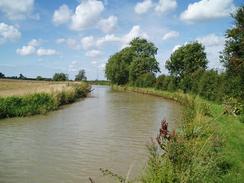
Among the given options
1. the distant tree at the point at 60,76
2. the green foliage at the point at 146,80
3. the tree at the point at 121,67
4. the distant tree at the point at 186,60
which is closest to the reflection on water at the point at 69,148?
the distant tree at the point at 186,60

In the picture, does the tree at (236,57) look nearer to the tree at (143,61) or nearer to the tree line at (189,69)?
the tree line at (189,69)

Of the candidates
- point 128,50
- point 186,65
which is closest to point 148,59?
point 128,50

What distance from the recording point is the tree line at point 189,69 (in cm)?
2021

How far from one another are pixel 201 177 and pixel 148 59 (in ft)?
224

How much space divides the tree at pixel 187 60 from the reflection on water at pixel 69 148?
33183mm

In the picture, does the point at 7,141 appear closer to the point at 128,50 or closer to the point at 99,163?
the point at 99,163

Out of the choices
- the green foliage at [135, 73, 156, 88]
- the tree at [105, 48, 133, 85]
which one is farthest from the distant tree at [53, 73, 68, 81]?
the green foliage at [135, 73, 156, 88]

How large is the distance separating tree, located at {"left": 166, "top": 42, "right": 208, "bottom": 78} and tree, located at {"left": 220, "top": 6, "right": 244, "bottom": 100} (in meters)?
29.3

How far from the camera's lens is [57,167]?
10844 mm

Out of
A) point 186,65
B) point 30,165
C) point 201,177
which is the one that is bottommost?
point 30,165

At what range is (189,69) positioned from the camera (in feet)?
173

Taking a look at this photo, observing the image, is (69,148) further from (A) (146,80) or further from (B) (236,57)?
(A) (146,80)

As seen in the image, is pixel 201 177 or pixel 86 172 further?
pixel 86 172

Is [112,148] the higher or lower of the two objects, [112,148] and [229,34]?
the lower
